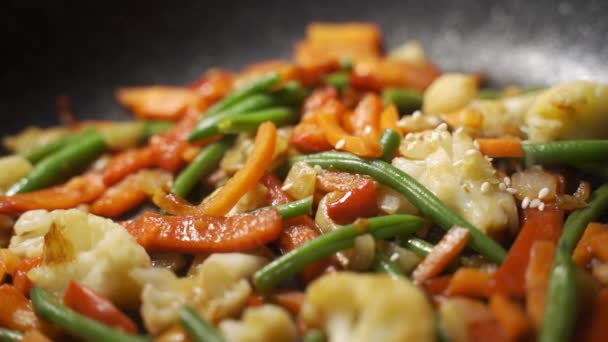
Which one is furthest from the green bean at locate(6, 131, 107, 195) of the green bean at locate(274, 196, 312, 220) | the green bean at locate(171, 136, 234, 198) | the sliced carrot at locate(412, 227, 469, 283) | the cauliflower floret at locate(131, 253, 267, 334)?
the sliced carrot at locate(412, 227, 469, 283)

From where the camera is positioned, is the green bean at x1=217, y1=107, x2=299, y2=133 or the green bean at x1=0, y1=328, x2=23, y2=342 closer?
the green bean at x1=0, y1=328, x2=23, y2=342

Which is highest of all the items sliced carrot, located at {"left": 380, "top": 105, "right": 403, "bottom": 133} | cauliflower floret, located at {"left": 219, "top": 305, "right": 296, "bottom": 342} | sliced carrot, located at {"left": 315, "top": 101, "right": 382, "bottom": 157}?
sliced carrot, located at {"left": 315, "top": 101, "right": 382, "bottom": 157}

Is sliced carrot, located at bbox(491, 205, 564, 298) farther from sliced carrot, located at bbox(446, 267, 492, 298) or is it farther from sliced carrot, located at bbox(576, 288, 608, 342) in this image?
sliced carrot, located at bbox(576, 288, 608, 342)

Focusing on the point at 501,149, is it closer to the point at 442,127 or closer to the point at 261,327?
the point at 442,127

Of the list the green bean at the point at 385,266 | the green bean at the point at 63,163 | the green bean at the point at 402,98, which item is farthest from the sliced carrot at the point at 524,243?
the green bean at the point at 63,163

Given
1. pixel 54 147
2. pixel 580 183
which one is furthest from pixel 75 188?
pixel 580 183

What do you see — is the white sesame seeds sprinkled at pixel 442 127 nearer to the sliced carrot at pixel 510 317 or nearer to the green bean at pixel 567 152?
the green bean at pixel 567 152
